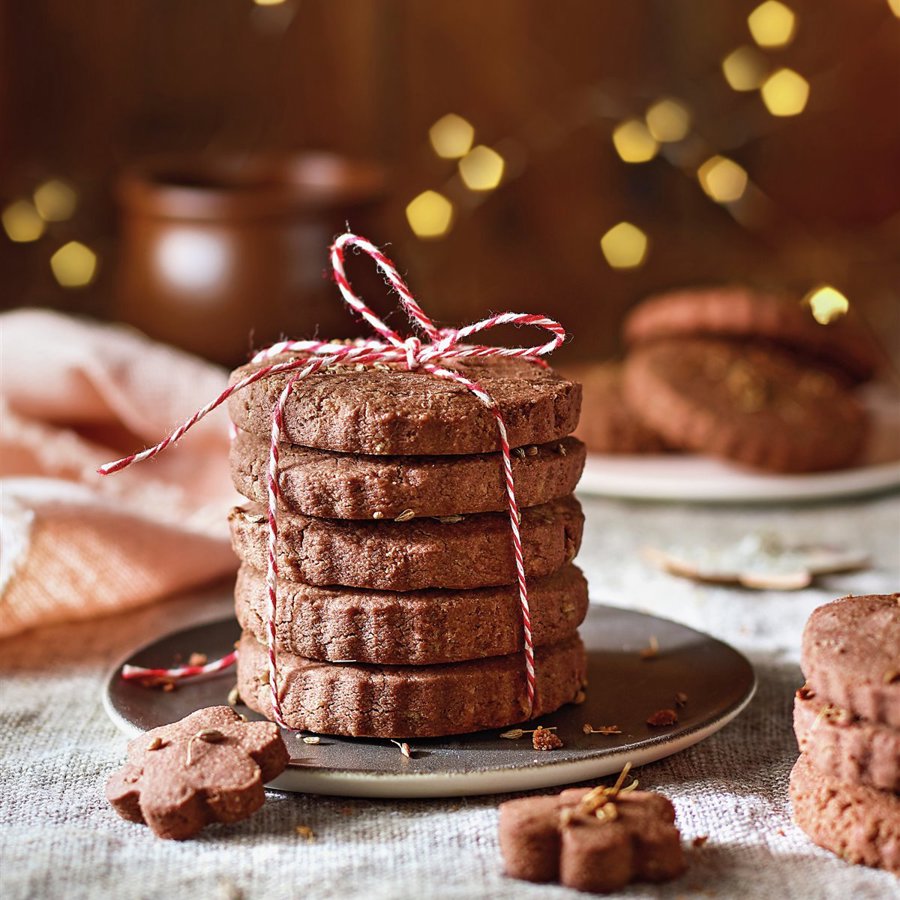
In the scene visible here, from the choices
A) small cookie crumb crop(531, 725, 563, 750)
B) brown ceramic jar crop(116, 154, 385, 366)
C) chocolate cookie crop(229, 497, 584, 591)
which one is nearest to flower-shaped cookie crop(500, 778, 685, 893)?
small cookie crumb crop(531, 725, 563, 750)

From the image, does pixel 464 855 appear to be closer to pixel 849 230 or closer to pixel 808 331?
pixel 808 331

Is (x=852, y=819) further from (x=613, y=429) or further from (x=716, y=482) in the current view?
(x=613, y=429)

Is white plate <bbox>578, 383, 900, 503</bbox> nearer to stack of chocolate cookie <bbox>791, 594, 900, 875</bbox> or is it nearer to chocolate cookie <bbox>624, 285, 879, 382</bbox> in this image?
chocolate cookie <bbox>624, 285, 879, 382</bbox>

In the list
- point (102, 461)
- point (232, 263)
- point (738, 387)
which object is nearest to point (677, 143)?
point (738, 387)

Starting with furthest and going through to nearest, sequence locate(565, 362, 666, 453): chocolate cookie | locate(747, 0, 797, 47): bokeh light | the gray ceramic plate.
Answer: locate(747, 0, 797, 47): bokeh light → locate(565, 362, 666, 453): chocolate cookie → the gray ceramic plate

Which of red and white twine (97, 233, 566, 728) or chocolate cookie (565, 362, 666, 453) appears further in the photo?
chocolate cookie (565, 362, 666, 453)

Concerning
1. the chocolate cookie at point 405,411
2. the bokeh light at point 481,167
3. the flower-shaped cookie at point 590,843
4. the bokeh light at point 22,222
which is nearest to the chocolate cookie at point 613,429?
the bokeh light at point 481,167

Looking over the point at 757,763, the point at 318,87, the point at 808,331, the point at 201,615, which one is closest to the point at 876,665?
the point at 757,763
